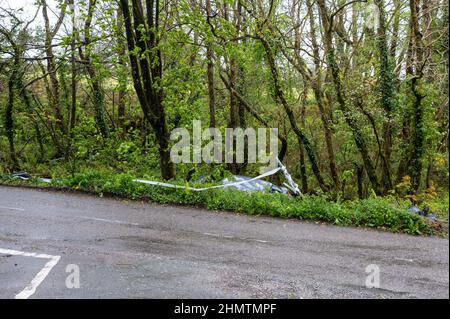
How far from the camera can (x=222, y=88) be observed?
19.2m

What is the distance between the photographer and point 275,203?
9.42 metres

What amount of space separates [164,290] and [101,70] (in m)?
7.89

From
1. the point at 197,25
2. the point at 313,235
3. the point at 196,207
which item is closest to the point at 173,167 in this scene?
the point at 196,207

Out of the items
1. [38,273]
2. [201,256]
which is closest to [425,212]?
[201,256]

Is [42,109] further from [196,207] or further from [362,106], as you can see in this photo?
[362,106]

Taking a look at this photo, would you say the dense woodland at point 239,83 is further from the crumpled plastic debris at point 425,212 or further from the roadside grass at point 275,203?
the crumpled plastic debris at point 425,212

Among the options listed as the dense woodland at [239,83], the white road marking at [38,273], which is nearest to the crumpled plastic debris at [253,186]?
the dense woodland at [239,83]

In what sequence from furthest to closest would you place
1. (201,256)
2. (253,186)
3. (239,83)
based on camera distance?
(239,83) < (253,186) < (201,256)

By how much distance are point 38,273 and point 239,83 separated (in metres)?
12.8

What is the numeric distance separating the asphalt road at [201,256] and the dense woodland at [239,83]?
325cm

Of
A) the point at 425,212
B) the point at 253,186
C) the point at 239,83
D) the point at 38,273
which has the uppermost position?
the point at 239,83

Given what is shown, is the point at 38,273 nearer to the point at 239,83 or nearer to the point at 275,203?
the point at 275,203

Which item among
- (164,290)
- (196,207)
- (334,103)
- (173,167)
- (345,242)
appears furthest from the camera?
(334,103)
